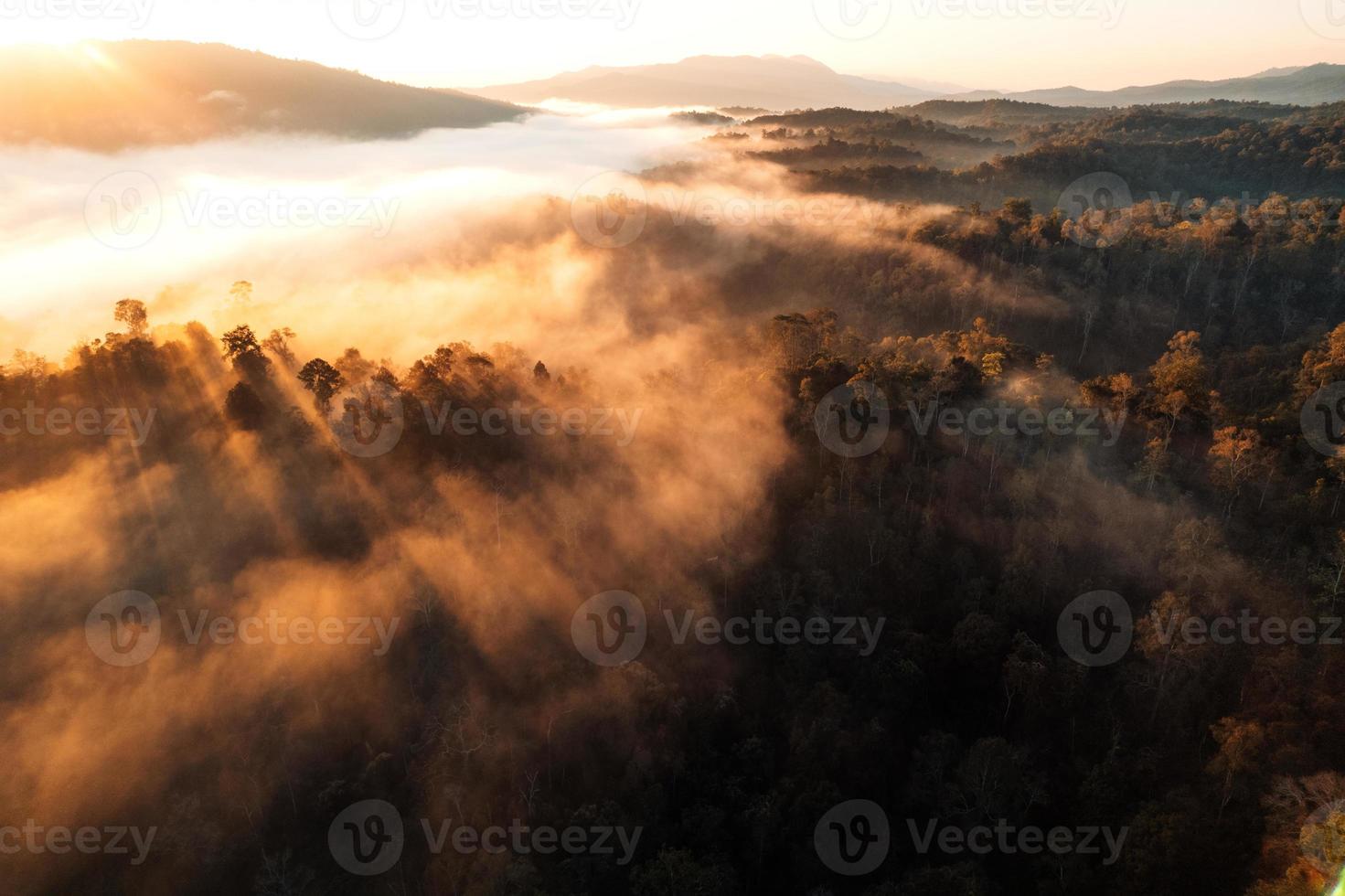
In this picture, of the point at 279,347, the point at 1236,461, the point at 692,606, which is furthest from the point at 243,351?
the point at 1236,461

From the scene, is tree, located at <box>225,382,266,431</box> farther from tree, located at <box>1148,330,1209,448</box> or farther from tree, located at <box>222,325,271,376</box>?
tree, located at <box>1148,330,1209,448</box>

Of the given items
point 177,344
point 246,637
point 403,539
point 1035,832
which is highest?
point 177,344

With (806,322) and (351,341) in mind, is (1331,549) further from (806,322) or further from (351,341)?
(351,341)

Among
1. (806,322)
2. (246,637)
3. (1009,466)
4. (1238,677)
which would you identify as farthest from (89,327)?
(1238,677)

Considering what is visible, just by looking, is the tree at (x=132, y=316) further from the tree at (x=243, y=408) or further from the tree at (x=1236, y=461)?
the tree at (x=1236, y=461)

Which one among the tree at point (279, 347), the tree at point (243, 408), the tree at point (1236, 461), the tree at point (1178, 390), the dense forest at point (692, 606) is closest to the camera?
the dense forest at point (692, 606)

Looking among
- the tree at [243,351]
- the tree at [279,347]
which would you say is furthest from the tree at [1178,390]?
the tree at [243,351]
